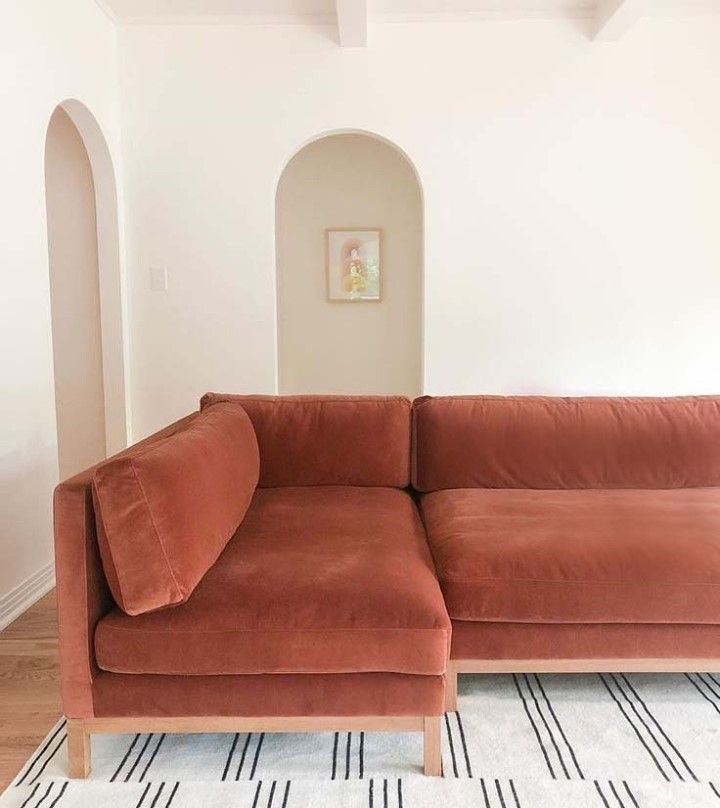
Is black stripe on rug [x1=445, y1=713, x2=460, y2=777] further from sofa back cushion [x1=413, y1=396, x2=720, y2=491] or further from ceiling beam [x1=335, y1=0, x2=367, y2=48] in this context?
ceiling beam [x1=335, y1=0, x2=367, y2=48]

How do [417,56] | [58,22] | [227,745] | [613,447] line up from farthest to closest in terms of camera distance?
[417,56] → [58,22] → [613,447] → [227,745]

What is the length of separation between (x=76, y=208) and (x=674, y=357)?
11.1ft

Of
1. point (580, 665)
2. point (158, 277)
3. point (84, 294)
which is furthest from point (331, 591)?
point (84, 294)

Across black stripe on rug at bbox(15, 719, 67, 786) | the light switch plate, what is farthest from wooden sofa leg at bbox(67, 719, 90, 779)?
the light switch plate

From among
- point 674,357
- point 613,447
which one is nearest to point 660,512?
point 613,447

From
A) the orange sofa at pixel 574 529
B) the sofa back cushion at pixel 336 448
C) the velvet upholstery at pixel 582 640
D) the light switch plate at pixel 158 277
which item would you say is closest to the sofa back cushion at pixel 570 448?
the orange sofa at pixel 574 529

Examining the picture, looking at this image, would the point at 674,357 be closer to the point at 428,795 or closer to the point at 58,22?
the point at 428,795

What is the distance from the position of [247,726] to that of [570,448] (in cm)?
151

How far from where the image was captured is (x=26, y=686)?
2156 mm

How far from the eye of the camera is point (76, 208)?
4113 millimetres

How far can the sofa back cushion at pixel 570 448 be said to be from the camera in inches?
104

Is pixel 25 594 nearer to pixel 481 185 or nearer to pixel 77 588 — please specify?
pixel 77 588

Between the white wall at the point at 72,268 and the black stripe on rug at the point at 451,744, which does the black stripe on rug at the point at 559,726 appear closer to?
the black stripe on rug at the point at 451,744

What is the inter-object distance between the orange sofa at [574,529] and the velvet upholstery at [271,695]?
268 mm
